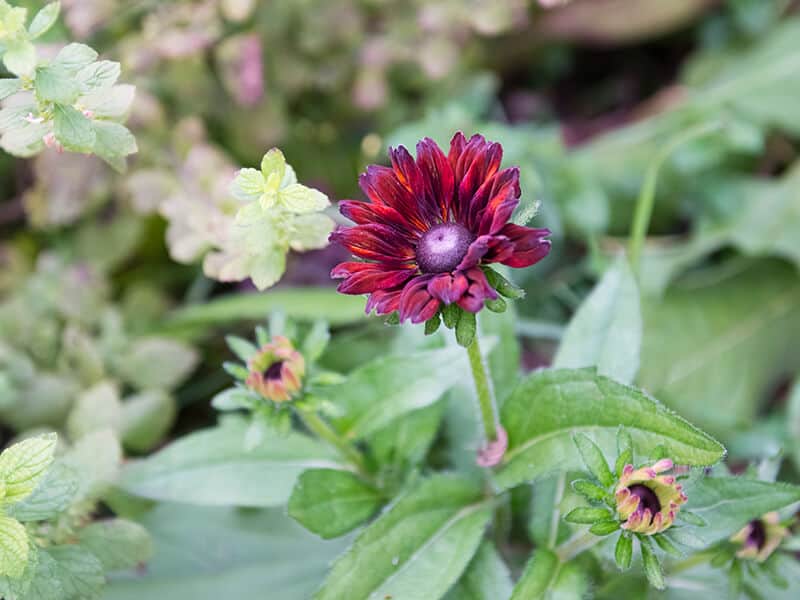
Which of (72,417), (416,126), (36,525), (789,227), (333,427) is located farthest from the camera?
(789,227)

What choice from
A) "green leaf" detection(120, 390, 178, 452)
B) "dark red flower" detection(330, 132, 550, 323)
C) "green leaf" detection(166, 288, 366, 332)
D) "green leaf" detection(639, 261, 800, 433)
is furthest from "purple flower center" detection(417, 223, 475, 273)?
"green leaf" detection(639, 261, 800, 433)

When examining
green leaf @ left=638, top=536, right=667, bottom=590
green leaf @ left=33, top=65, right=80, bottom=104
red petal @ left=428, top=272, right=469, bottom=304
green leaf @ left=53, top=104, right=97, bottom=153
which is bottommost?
green leaf @ left=638, top=536, right=667, bottom=590

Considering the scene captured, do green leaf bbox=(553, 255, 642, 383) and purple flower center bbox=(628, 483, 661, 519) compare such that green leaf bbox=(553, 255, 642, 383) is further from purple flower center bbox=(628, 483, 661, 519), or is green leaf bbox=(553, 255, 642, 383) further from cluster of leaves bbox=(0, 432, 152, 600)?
cluster of leaves bbox=(0, 432, 152, 600)

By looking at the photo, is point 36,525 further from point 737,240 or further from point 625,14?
point 625,14

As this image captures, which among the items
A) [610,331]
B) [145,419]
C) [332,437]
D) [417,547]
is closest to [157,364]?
[145,419]

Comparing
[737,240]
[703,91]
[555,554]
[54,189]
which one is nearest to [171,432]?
[54,189]

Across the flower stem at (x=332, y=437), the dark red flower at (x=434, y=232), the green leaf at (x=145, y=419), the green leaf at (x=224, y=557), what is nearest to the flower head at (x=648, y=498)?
the dark red flower at (x=434, y=232)

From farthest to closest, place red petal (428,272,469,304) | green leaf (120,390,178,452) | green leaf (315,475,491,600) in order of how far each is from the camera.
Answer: green leaf (120,390,178,452) < green leaf (315,475,491,600) < red petal (428,272,469,304)
